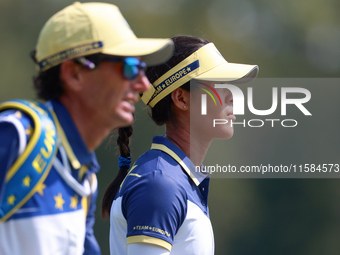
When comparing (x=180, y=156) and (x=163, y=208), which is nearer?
(x=163, y=208)

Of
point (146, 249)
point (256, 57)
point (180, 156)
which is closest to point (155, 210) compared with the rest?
point (146, 249)

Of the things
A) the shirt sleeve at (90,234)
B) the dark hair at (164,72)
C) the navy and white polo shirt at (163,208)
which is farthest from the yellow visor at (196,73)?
the shirt sleeve at (90,234)

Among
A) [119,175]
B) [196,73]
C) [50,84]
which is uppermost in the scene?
[196,73]

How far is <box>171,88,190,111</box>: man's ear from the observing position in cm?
389

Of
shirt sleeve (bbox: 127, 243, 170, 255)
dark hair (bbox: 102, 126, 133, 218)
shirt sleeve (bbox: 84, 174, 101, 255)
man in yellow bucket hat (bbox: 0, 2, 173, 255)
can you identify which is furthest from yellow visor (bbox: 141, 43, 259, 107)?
shirt sleeve (bbox: 84, 174, 101, 255)

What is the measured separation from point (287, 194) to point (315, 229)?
103cm

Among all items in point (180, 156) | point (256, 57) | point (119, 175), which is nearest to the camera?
point (180, 156)

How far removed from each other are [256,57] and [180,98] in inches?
452

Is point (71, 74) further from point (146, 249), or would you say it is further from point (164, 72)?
point (164, 72)

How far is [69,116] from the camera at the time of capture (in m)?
2.59

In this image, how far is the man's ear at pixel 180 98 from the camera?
3.89 m

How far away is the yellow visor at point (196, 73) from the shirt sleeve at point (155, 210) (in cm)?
63

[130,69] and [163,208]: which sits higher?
[130,69]

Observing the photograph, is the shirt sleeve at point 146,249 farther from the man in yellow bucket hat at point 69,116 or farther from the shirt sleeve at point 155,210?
the man in yellow bucket hat at point 69,116
